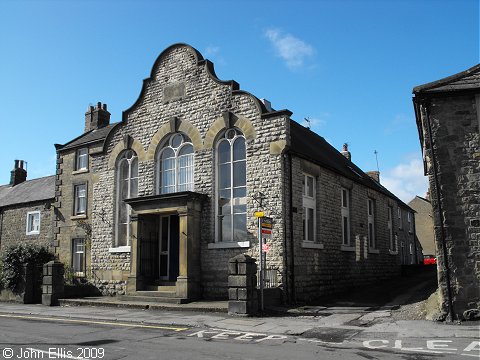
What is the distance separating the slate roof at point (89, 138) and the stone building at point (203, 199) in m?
0.84

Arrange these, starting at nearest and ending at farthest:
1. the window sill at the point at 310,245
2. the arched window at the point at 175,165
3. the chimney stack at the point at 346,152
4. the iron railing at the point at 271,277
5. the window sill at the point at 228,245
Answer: the iron railing at the point at 271,277 < the window sill at the point at 228,245 < the window sill at the point at 310,245 < the arched window at the point at 175,165 < the chimney stack at the point at 346,152

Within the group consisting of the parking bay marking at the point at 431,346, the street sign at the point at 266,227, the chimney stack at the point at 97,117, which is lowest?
the parking bay marking at the point at 431,346

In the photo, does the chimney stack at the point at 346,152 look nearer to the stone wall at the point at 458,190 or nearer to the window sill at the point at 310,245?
the window sill at the point at 310,245

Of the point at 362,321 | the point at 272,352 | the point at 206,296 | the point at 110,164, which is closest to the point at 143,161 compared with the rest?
the point at 110,164

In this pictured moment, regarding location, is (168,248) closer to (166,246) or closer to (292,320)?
(166,246)

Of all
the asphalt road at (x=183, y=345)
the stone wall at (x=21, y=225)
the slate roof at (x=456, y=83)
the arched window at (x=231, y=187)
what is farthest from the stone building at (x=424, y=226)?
the asphalt road at (x=183, y=345)

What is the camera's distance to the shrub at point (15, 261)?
801 inches

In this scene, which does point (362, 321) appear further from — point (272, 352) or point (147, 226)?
point (147, 226)

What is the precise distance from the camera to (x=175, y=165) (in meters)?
19.1

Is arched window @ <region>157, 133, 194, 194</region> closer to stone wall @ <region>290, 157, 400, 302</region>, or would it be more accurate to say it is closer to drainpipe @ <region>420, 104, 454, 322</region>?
stone wall @ <region>290, 157, 400, 302</region>

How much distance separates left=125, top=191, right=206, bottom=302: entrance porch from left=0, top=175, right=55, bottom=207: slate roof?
485 inches

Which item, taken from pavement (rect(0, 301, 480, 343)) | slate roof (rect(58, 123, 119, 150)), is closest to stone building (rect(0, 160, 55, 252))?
slate roof (rect(58, 123, 119, 150))

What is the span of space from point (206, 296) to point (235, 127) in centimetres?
646

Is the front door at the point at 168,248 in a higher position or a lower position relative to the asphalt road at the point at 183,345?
higher
